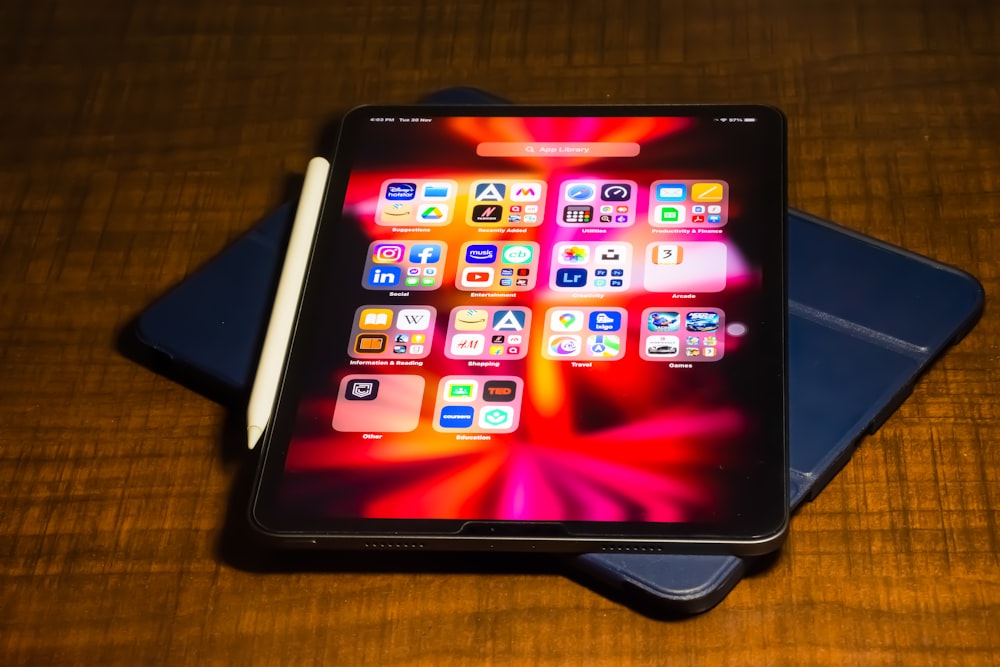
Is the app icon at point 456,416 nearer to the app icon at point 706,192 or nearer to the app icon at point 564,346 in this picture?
the app icon at point 564,346

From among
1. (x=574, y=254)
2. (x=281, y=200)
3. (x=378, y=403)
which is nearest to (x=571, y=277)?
(x=574, y=254)

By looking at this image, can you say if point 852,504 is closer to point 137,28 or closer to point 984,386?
point 984,386

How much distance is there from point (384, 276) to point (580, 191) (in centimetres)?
11

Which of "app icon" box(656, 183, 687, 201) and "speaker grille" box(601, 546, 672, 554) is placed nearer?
"speaker grille" box(601, 546, 672, 554)

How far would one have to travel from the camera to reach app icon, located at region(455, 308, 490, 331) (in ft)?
1.87

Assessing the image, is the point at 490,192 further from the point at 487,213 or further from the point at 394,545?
the point at 394,545

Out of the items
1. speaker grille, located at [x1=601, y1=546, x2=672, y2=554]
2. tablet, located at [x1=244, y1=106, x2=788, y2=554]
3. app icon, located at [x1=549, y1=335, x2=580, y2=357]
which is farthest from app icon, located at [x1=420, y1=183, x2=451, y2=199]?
speaker grille, located at [x1=601, y1=546, x2=672, y2=554]

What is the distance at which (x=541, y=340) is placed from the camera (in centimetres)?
56

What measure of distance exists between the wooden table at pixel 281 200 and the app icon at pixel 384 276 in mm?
113

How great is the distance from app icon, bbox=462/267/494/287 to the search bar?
3.1 inches

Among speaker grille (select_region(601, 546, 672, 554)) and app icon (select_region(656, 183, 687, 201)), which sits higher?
app icon (select_region(656, 183, 687, 201))

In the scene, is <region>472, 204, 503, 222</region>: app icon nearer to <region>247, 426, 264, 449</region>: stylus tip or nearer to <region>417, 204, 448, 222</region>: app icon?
<region>417, 204, 448, 222</region>: app icon

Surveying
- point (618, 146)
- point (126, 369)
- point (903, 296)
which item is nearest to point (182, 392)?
point (126, 369)

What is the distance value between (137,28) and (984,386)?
61cm
